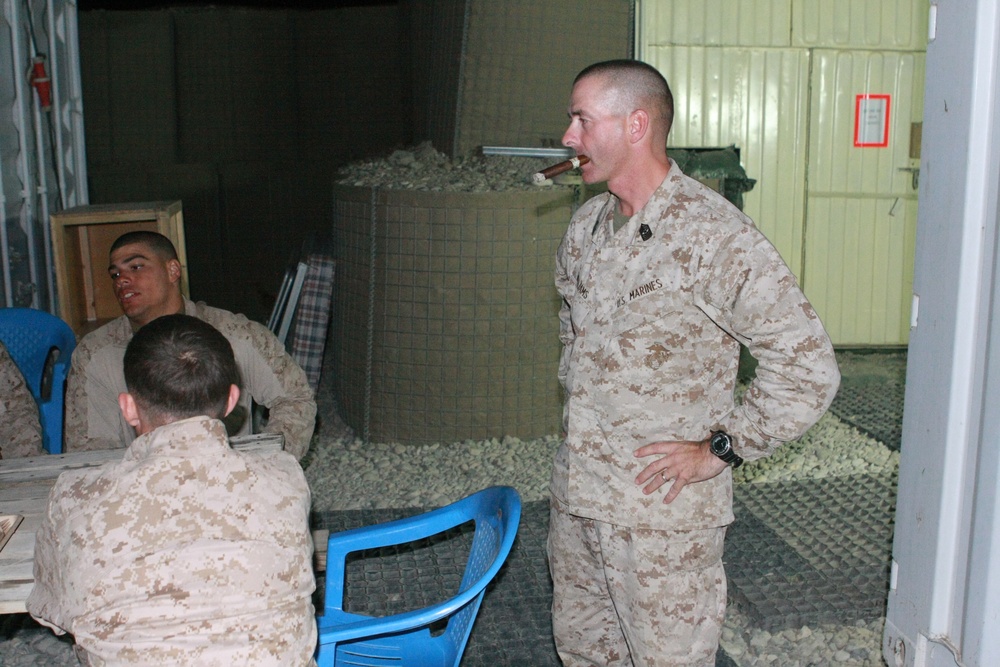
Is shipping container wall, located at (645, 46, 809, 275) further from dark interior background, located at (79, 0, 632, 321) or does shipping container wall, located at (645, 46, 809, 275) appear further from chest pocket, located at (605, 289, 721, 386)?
chest pocket, located at (605, 289, 721, 386)

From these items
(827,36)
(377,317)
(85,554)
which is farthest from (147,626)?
(827,36)

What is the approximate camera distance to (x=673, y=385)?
2105mm

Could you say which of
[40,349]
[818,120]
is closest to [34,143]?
[40,349]

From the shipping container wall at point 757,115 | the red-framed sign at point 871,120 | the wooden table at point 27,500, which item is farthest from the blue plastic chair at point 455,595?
the red-framed sign at point 871,120

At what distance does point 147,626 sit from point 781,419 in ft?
4.17

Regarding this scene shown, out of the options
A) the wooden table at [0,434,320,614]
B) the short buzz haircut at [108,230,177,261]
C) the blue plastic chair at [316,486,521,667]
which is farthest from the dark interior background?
the blue plastic chair at [316,486,521,667]

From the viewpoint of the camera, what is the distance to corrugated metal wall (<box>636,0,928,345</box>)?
242 inches

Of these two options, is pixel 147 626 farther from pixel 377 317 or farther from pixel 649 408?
pixel 377 317

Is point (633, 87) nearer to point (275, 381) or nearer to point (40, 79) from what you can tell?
point (275, 381)

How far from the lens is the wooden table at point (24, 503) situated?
184 cm

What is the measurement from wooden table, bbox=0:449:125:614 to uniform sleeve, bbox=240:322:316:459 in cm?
54

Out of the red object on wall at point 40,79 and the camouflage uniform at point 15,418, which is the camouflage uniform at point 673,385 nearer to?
the camouflage uniform at point 15,418

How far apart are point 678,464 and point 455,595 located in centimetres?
60

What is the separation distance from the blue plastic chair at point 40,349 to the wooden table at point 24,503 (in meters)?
1.36
